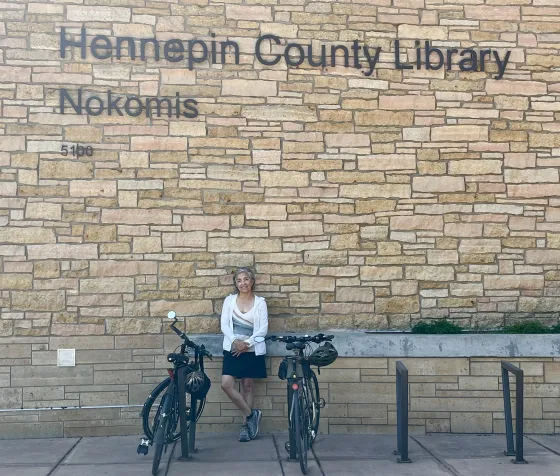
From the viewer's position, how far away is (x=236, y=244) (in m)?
7.81

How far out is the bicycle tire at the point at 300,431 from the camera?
19.9 ft

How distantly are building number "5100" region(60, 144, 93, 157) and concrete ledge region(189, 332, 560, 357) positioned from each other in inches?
85.6

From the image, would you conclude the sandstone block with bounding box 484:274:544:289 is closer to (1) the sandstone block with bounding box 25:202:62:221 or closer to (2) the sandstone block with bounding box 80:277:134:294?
(2) the sandstone block with bounding box 80:277:134:294

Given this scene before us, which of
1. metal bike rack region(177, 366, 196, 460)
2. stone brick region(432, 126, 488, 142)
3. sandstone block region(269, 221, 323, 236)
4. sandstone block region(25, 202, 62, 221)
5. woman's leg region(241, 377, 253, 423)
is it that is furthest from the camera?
stone brick region(432, 126, 488, 142)

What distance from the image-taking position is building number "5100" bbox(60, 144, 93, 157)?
7.69 meters

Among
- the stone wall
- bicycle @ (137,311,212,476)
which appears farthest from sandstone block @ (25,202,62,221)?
bicycle @ (137,311,212,476)

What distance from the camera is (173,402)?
6422 millimetres

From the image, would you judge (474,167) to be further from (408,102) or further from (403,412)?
(403,412)

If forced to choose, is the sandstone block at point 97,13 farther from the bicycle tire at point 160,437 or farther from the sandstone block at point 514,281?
the sandstone block at point 514,281

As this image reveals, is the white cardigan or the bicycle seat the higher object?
the white cardigan

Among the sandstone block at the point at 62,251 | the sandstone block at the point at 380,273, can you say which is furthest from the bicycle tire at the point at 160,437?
the sandstone block at the point at 380,273

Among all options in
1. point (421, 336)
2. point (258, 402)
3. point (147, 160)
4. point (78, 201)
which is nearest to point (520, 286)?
point (421, 336)

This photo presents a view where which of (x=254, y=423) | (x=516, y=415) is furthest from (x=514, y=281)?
Answer: (x=254, y=423)

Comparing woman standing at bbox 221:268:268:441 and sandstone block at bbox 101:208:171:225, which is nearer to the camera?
woman standing at bbox 221:268:268:441
